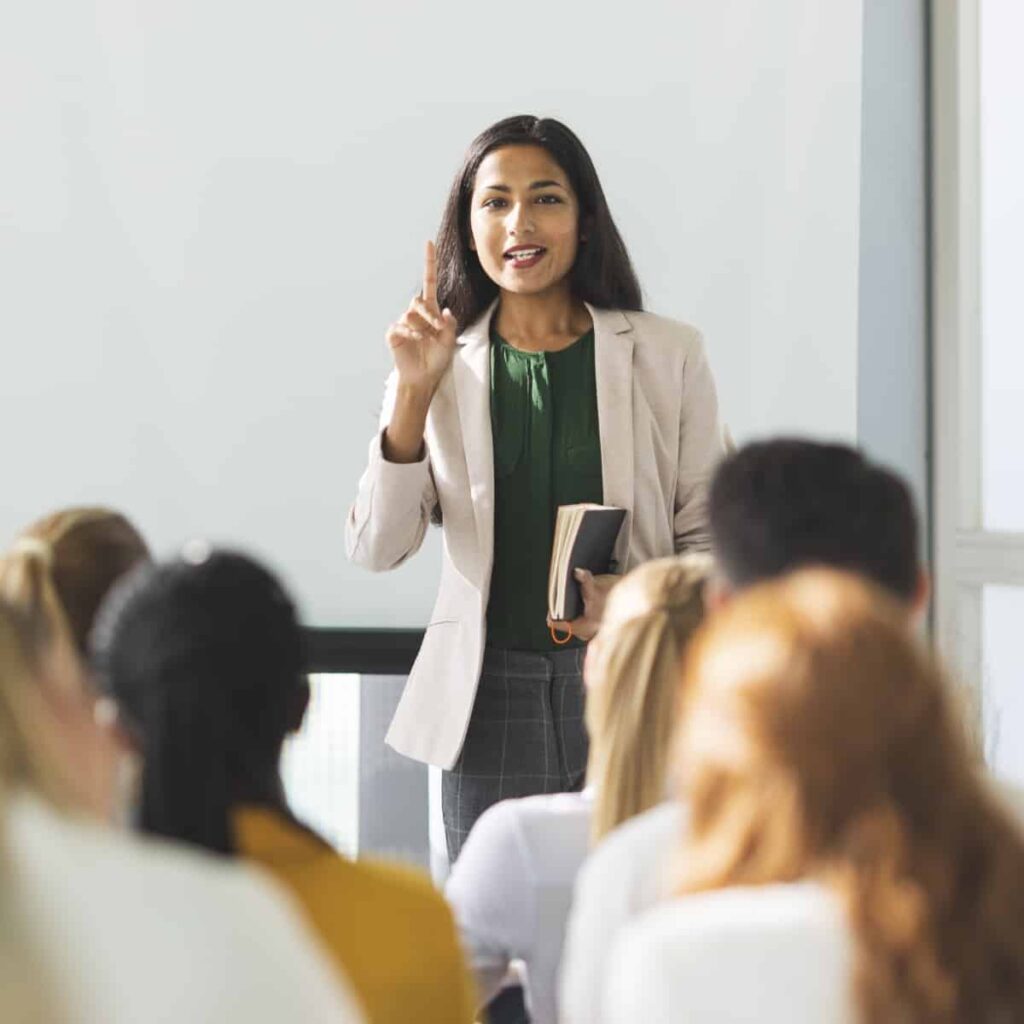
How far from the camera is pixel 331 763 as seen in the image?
376 cm

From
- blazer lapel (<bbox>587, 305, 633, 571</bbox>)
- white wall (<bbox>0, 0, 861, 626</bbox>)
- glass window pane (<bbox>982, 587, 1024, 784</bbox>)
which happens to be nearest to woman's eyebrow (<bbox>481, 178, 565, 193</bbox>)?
blazer lapel (<bbox>587, 305, 633, 571</bbox>)

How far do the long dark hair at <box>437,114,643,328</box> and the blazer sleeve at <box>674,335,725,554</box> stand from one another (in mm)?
170

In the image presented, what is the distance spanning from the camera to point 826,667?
913mm

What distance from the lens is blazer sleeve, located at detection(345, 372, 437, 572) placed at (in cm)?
255

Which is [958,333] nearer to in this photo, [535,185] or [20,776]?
[535,185]

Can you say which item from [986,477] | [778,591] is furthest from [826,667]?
[986,477]

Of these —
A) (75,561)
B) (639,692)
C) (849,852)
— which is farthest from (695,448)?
(849,852)

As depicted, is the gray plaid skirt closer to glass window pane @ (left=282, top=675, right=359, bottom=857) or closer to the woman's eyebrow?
the woman's eyebrow

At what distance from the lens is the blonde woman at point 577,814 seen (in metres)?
1.54

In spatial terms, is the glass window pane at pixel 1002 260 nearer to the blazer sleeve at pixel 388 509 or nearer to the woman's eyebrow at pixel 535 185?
the woman's eyebrow at pixel 535 185

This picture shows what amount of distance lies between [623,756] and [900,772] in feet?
2.07

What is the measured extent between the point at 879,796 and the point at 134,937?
433 millimetres

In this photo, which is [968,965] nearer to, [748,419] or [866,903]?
[866,903]

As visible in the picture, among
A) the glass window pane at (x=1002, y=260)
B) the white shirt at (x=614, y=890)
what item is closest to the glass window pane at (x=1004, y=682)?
the glass window pane at (x=1002, y=260)
